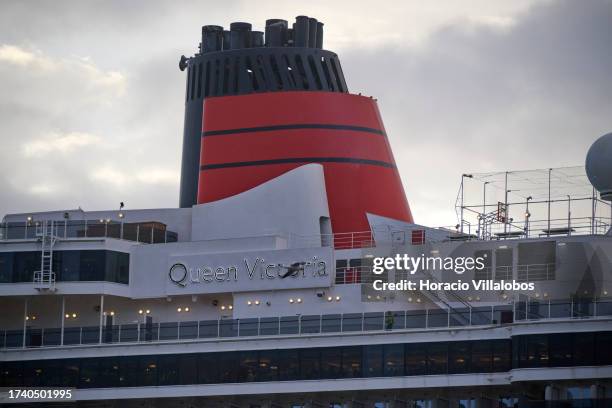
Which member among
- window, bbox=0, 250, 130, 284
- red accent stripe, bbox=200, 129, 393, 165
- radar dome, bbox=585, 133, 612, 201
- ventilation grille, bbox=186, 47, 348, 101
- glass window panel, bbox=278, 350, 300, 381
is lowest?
glass window panel, bbox=278, 350, 300, 381

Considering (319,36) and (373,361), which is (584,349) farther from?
(319,36)

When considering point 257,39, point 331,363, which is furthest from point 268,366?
point 257,39

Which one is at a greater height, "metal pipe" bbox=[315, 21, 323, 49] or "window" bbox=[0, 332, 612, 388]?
"metal pipe" bbox=[315, 21, 323, 49]

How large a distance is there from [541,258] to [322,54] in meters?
17.4

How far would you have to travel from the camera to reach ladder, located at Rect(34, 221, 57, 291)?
84.9 m

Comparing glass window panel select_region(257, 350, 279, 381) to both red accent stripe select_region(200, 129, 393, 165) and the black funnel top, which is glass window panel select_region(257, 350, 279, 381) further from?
the black funnel top

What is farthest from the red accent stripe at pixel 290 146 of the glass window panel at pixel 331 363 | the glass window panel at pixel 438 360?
the glass window panel at pixel 438 360

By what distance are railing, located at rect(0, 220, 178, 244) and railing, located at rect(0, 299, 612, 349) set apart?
15.3 feet

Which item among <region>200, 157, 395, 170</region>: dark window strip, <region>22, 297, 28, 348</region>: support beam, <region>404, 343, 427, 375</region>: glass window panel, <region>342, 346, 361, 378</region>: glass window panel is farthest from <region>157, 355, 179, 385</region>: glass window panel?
<region>200, 157, 395, 170</region>: dark window strip

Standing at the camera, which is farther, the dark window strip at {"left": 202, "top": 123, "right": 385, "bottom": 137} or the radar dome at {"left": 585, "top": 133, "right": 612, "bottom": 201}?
the dark window strip at {"left": 202, "top": 123, "right": 385, "bottom": 137}

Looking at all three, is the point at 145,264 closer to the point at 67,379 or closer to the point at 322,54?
the point at 67,379

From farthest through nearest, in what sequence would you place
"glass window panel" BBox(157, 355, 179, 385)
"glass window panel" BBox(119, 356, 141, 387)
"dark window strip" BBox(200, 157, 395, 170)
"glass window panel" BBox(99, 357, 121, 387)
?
"dark window strip" BBox(200, 157, 395, 170)
"glass window panel" BBox(99, 357, 121, 387)
"glass window panel" BBox(119, 356, 141, 387)
"glass window panel" BBox(157, 355, 179, 385)

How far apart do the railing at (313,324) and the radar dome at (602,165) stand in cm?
552

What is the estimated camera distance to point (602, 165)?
78.6 m
